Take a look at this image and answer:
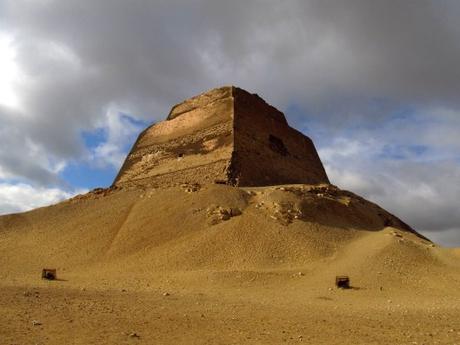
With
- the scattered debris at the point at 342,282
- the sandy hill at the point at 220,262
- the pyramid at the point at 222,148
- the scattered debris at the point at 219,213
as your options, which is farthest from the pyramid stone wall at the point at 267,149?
the scattered debris at the point at 342,282

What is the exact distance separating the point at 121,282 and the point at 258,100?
740 inches

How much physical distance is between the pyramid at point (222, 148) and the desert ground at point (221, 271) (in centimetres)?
337

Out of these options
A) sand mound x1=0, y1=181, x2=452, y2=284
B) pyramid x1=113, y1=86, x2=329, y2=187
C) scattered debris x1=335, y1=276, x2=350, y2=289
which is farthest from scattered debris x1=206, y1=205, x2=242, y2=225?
scattered debris x1=335, y1=276, x2=350, y2=289

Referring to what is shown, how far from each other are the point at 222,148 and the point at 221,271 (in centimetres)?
1201

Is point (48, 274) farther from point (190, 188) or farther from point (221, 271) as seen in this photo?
point (190, 188)

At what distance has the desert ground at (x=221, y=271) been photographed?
27.9ft

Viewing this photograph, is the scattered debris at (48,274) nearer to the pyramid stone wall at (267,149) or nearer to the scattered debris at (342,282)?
the scattered debris at (342,282)

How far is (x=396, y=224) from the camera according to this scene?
26.3 meters

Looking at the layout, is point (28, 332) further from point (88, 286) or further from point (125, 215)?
point (125, 215)

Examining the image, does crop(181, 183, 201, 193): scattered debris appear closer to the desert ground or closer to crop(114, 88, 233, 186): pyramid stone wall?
the desert ground

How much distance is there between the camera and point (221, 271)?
15.7 metres

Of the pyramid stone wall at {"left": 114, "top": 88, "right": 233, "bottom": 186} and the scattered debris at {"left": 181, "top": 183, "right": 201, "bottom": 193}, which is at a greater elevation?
the pyramid stone wall at {"left": 114, "top": 88, "right": 233, "bottom": 186}

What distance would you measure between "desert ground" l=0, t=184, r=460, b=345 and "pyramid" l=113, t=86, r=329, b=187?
337 centimetres

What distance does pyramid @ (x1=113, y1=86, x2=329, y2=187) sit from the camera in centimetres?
2631
